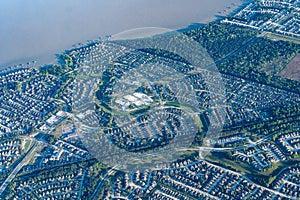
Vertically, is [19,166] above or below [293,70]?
below

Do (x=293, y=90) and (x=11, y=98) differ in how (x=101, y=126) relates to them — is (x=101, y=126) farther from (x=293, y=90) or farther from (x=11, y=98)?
(x=293, y=90)

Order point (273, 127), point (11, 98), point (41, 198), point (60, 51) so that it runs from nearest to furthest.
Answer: point (41, 198) < point (273, 127) < point (11, 98) < point (60, 51)

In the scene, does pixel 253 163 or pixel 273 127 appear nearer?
pixel 253 163

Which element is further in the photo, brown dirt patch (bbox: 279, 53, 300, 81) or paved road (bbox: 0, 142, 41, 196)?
brown dirt patch (bbox: 279, 53, 300, 81)

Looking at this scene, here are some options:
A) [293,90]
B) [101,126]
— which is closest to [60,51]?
[101,126]

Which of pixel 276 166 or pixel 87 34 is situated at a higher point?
pixel 87 34

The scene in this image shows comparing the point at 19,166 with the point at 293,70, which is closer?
the point at 19,166

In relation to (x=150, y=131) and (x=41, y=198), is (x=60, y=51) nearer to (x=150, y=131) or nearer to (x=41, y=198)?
(x=150, y=131)

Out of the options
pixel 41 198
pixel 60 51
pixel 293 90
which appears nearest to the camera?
pixel 41 198

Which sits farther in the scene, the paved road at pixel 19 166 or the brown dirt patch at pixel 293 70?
the brown dirt patch at pixel 293 70

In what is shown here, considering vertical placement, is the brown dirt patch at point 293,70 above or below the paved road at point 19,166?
above

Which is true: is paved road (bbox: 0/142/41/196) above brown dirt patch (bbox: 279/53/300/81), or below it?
below
